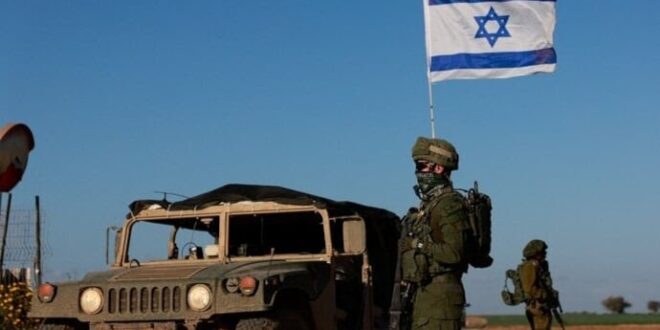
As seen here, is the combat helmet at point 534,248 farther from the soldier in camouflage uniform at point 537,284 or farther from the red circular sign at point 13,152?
the red circular sign at point 13,152

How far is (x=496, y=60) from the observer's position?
1077cm

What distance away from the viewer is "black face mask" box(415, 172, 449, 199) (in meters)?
5.94

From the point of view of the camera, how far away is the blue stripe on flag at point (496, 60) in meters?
10.8

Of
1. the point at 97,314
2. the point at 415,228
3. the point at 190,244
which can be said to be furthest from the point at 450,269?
the point at 190,244

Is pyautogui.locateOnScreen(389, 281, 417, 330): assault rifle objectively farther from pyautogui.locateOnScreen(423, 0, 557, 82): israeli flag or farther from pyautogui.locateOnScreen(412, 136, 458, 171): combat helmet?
pyautogui.locateOnScreen(423, 0, 557, 82): israeli flag

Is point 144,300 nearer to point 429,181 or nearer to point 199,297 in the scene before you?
point 199,297

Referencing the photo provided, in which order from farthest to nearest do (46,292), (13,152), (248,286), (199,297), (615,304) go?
(615,304) → (13,152) → (46,292) → (199,297) → (248,286)

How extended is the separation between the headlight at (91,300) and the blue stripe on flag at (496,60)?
13.0ft

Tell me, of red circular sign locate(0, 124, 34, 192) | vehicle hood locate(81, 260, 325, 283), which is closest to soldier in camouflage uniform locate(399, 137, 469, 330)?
vehicle hood locate(81, 260, 325, 283)

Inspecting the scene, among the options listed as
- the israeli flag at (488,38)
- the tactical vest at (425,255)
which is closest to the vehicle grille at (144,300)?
the tactical vest at (425,255)

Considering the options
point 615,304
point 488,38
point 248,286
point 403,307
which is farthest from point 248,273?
point 615,304

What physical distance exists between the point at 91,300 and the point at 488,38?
14.9 ft

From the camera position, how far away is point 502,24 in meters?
10.9

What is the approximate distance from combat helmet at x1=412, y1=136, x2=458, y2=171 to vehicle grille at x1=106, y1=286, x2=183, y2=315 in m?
2.76
